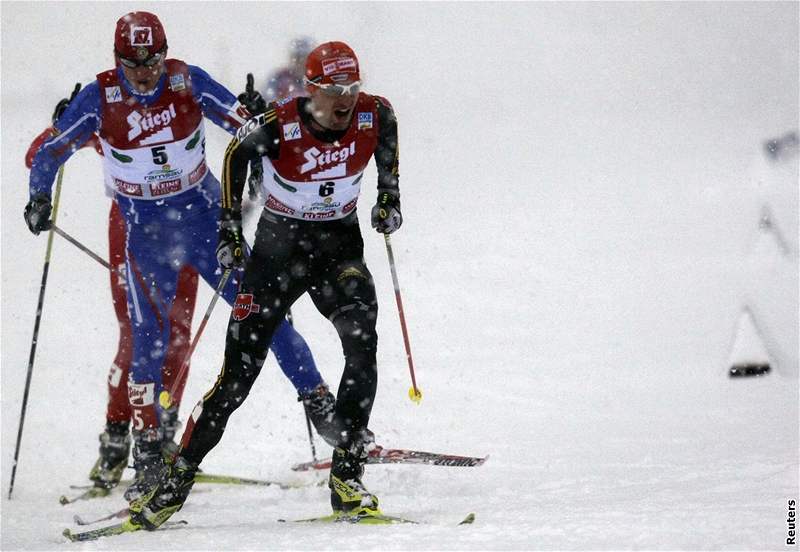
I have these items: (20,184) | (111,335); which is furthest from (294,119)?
(20,184)

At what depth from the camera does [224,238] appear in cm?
464

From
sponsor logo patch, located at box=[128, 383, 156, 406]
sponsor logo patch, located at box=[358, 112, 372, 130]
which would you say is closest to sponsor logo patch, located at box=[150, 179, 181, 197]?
sponsor logo patch, located at box=[128, 383, 156, 406]

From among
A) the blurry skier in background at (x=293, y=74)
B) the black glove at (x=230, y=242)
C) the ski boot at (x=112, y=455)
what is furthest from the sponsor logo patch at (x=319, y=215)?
the blurry skier in background at (x=293, y=74)

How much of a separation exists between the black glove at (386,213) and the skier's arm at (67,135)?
67.9 inches

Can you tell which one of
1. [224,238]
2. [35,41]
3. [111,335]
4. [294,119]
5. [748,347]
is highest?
[35,41]

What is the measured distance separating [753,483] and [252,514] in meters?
2.58

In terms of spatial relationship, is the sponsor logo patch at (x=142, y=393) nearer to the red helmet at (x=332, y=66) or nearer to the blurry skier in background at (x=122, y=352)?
the blurry skier in background at (x=122, y=352)

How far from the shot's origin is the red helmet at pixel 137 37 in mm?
5031

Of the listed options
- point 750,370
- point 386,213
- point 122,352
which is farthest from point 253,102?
point 750,370

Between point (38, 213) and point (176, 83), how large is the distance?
104cm

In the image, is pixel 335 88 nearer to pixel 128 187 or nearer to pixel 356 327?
pixel 356 327

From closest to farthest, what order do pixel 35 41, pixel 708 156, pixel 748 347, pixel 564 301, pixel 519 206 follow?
pixel 748 347 → pixel 564 301 → pixel 519 206 → pixel 708 156 → pixel 35 41

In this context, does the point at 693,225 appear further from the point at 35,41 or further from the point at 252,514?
the point at 35,41

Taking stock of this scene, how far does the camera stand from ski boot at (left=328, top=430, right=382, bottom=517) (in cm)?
447
